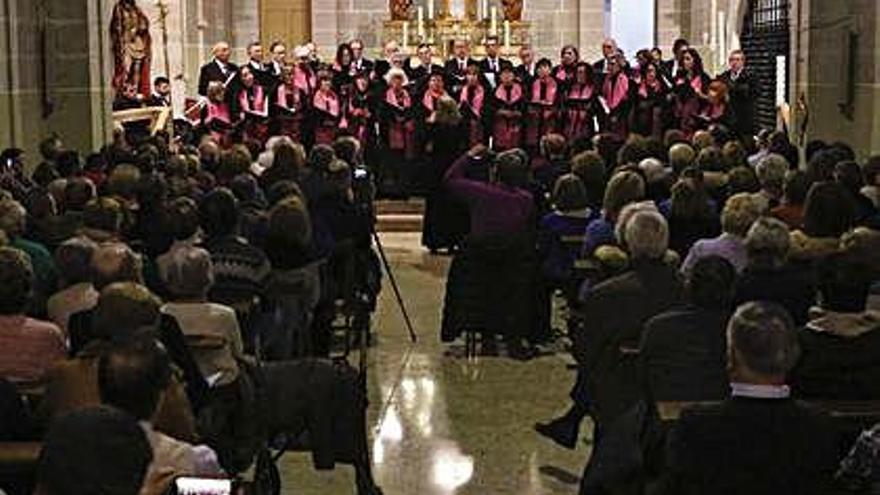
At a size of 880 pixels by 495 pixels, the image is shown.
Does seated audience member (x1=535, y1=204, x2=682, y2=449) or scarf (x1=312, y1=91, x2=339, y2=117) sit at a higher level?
scarf (x1=312, y1=91, x2=339, y2=117)

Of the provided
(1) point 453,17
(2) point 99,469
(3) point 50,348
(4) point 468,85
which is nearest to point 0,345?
(3) point 50,348

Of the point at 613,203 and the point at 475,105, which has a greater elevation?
the point at 475,105

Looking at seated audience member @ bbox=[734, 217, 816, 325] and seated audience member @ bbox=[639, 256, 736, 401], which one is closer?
seated audience member @ bbox=[639, 256, 736, 401]

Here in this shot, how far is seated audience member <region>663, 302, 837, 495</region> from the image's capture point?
404 centimetres

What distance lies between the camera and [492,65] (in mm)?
19344

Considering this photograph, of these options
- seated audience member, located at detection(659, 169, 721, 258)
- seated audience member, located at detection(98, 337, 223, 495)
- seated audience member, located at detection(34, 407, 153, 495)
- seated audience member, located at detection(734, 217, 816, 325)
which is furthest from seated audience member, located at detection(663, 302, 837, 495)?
seated audience member, located at detection(659, 169, 721, 258)

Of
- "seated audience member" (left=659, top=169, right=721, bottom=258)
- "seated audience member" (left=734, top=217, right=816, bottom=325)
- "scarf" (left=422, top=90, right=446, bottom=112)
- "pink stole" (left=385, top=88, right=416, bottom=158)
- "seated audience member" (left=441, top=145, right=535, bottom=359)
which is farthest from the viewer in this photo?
"pink stole" (left=385, top=88, right=416, bottom=158)

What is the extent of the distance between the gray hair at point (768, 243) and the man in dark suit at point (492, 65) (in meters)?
11.7

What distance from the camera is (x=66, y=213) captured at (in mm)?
8250

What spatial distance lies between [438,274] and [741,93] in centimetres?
528

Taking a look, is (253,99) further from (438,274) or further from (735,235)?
(735,235)

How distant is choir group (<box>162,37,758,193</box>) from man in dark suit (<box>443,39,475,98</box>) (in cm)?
5

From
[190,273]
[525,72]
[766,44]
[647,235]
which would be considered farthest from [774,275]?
[766,44]

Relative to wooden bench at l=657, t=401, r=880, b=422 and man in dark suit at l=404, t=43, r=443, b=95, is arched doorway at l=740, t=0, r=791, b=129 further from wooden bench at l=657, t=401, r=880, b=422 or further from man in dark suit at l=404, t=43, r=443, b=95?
wooden bench at l=657, t=401, r=880, b=422
